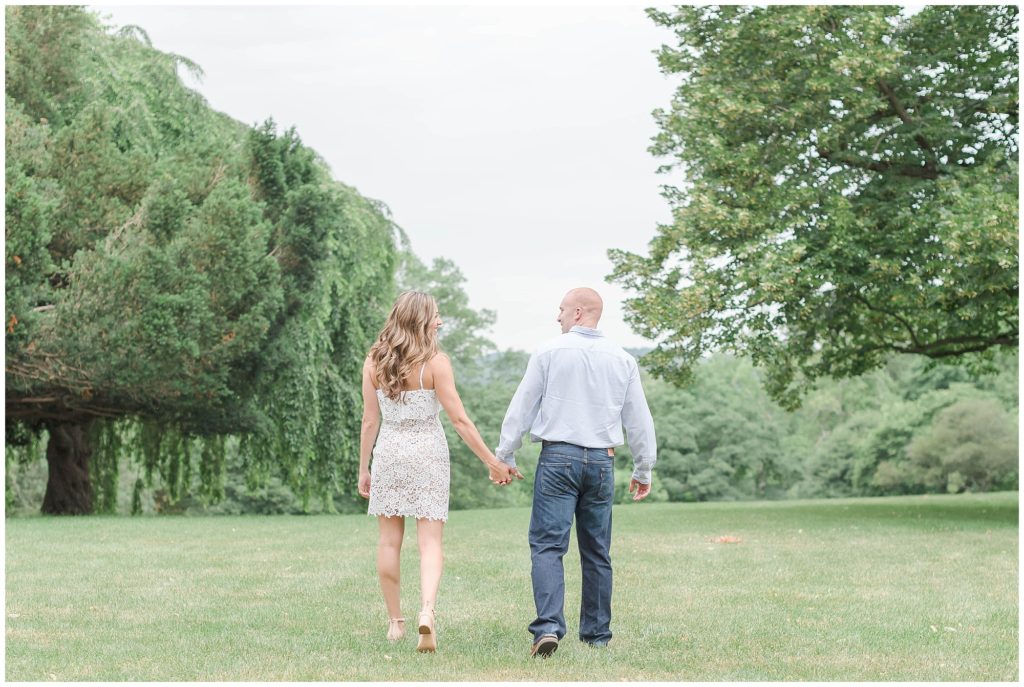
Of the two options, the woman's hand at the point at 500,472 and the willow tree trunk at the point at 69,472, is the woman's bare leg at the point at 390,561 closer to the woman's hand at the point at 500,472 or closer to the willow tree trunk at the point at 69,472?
the woman's hand at the point at 500,472

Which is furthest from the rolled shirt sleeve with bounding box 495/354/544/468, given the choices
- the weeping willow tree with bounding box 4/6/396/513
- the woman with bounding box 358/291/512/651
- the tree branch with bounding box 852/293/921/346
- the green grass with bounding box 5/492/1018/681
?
the weeping willow tree with bounding box 4/6/396/513

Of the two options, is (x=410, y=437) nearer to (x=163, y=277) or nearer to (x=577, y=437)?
(x=577, y=437)

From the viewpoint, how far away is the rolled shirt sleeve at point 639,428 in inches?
263

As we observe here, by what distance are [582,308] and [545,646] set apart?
6.26ft

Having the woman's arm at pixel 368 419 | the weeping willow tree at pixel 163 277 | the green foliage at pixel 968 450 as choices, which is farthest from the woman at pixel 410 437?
the green foliage at pixel 968 450

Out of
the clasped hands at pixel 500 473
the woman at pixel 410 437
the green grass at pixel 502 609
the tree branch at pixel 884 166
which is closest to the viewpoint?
the green grass at pixel 502 609

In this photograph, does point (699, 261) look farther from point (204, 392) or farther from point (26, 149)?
point (26, 149)

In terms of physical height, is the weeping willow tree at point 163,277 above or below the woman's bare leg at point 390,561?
above

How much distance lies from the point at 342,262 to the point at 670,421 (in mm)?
26847

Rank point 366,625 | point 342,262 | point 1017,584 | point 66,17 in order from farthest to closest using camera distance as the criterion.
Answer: point 342,262 → point 66,17 → point 1017,584 → point 366,625

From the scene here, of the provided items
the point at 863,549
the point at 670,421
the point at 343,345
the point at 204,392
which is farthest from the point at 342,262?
the point at 670,421

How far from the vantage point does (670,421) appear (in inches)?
1935

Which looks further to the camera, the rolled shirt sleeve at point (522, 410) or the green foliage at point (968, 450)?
the green foliage at point (968, 450)

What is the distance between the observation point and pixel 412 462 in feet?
22.1
